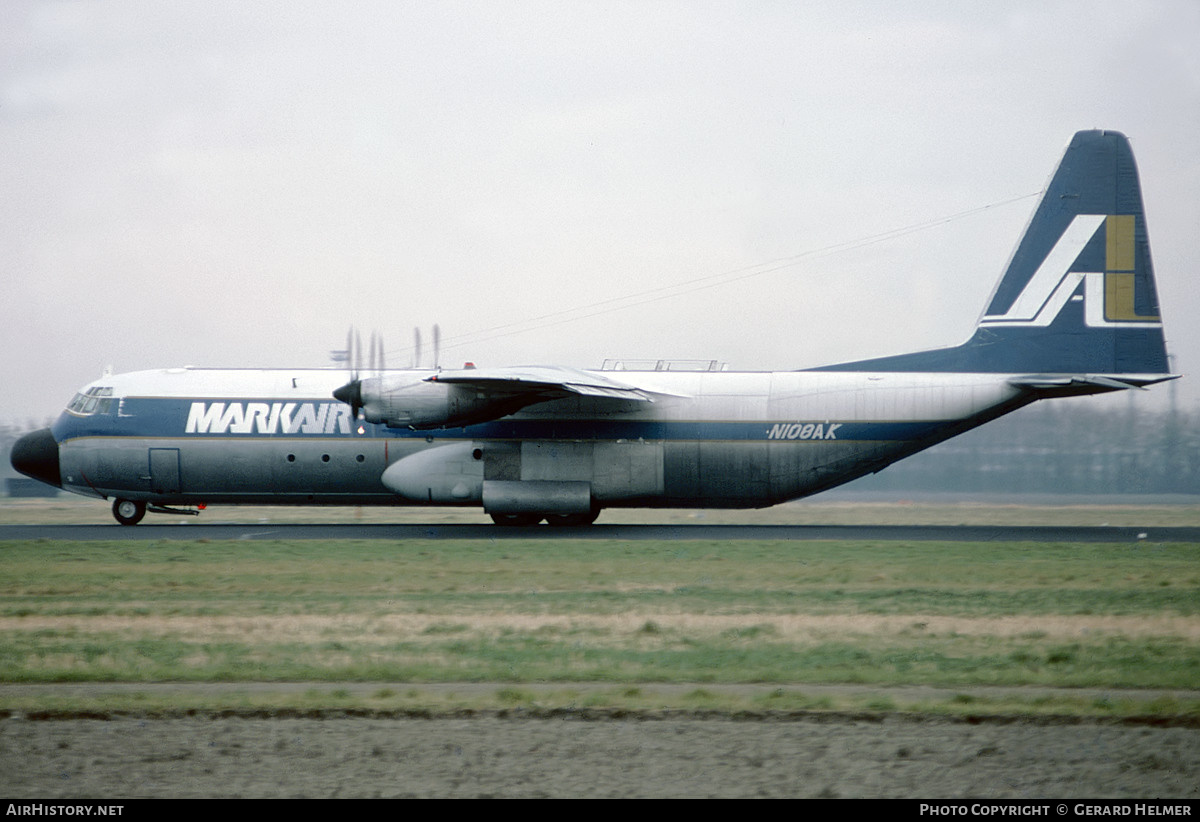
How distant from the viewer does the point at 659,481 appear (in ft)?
90.6

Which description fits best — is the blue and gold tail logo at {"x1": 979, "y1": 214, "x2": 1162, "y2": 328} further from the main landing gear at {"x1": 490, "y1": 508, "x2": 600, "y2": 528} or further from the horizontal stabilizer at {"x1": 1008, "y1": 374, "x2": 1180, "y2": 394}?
the main landing gear at {"x1": 490, "y1": 508, "x2": 600, "y2": 528}

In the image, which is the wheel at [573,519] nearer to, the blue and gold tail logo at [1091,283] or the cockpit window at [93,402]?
the blue and gold tail logo at [1091,283]

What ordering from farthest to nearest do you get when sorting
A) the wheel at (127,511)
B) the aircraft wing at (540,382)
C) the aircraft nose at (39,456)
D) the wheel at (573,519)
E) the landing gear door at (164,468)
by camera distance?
the wheel at (127,511) < the aircraft nose at (39,456) < the wheel at (573,519) < the landing gear door at (164,468) < the aircraft wing at (540,382)

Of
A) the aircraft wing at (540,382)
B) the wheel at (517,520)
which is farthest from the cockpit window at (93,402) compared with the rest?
the wheel at (517,520)

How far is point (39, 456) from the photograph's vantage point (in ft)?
96.6

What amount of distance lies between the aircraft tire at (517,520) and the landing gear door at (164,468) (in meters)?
8.12

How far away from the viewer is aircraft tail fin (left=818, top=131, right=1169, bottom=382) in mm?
27328

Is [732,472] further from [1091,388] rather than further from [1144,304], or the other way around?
[1144,304]

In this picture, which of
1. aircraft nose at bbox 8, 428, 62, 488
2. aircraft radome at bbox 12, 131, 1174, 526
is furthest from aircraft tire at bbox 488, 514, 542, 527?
aircraft nose at bbox 8, 428, 62, 488

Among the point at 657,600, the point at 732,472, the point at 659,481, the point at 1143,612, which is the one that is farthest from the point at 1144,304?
the point at 657,600

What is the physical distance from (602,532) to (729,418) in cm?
421

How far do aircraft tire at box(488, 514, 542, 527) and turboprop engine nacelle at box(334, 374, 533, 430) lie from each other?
3532mm

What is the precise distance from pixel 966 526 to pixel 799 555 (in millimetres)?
9448

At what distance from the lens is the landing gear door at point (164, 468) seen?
2836cm
